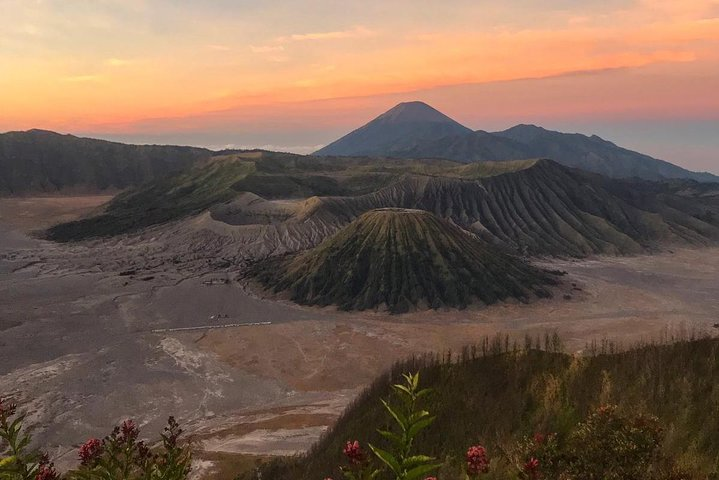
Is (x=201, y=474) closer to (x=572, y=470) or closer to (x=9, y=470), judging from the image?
(x=572, y=470)

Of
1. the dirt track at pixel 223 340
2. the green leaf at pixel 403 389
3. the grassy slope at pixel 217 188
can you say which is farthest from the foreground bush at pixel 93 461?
the grassy slope at pixel 217 188

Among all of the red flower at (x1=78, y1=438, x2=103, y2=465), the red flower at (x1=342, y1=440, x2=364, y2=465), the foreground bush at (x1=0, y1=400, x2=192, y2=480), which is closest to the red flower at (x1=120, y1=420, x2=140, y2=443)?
the foreground bush at (x1=0, y1=400, x2=192, y2=480)

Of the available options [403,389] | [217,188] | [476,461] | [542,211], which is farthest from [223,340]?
[217,188]

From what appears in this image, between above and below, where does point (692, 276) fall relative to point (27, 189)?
below

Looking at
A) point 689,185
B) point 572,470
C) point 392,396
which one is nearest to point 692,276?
point 392,396

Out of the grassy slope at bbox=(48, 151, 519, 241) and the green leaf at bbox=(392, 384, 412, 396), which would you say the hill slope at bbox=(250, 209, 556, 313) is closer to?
the grassy slope at bbox=(48, 151, 519, 241)

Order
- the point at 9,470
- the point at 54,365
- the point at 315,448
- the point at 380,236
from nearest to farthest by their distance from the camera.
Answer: the point at 9,470
the point at 315,448
the point at 54,365
the point at 380,236

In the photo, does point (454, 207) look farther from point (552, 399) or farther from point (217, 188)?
point (552, 399)

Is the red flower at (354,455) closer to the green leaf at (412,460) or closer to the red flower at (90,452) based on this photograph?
the green leaf at (412,460)
